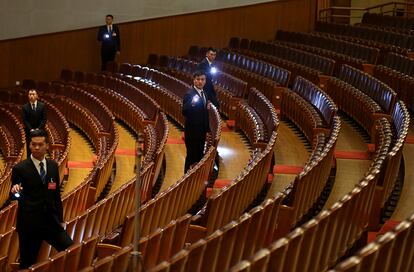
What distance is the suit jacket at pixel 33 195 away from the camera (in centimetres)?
87

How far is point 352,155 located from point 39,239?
694 mm

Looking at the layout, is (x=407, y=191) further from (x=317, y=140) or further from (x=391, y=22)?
(x=391, y=22)

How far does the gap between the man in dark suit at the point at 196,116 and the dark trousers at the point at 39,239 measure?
1.45ft

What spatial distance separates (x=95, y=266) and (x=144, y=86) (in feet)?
4.38

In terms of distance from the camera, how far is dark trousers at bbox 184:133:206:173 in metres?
1.30

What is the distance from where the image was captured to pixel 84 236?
0.99 meters

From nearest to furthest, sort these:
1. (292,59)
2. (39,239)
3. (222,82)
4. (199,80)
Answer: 1. (39,239)
2. (199,80)
3. (222,82)
4. (292,59)

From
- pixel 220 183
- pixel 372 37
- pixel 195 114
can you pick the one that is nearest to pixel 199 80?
pixel 195 114

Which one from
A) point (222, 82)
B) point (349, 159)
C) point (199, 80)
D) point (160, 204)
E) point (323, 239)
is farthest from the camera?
point (222, 82)

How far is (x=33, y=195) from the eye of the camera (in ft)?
2.87

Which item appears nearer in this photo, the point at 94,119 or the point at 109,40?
the point at 94,119

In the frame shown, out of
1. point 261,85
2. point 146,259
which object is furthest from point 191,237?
point 261,85

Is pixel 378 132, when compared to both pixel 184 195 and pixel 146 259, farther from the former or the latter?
pixel 146 259

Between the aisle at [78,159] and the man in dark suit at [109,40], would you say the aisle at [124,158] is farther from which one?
the man in dark suit at [109,40]
